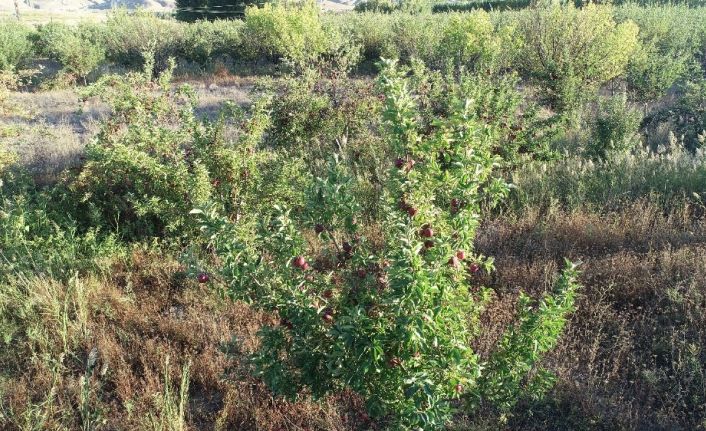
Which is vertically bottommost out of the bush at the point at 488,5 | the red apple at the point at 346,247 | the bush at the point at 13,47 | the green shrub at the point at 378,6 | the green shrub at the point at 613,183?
the green shrub at the point at 613,183

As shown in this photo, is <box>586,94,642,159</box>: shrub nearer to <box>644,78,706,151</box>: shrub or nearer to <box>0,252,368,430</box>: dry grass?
<box>644,78,706,151</box>: shrub

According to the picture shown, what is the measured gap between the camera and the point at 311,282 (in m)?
2.34

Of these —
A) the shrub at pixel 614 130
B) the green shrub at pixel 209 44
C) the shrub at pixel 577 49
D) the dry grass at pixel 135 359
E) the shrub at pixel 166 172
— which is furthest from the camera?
the green shrub at pixel 209 44

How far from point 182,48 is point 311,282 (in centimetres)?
2041

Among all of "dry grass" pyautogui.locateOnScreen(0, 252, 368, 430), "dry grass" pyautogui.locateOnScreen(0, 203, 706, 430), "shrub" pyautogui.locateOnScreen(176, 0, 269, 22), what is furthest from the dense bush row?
"shrub" pyautogui.locateOnScreen(176, 0, 269, 22)

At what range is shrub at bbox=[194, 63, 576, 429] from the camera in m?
1.90

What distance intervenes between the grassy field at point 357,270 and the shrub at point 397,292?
12 mm

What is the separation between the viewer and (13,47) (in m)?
17.8

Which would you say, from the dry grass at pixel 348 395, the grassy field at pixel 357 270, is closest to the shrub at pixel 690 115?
the grassy field at pixel 357 270

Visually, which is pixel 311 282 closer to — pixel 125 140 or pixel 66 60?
pixel 125 140

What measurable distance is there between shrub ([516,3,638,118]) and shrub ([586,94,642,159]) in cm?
222

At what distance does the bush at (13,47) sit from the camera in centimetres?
1727

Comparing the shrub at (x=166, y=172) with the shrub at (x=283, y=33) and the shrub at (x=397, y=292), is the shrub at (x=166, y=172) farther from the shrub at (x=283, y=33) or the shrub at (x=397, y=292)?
the shrub at (x=283, y=33)

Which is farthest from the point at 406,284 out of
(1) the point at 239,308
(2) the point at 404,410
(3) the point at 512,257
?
(3) the point at 512,257
